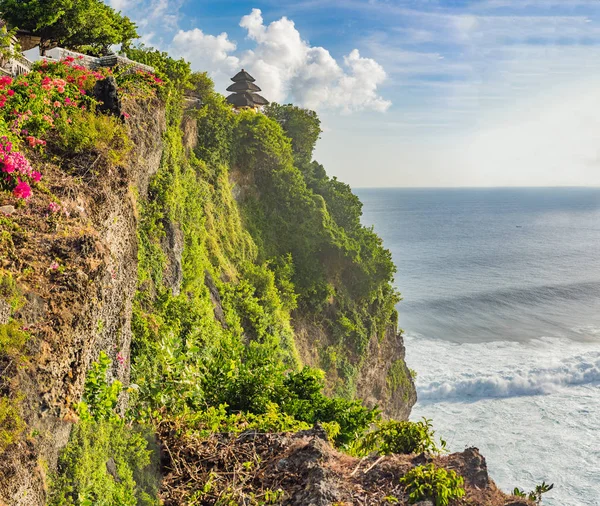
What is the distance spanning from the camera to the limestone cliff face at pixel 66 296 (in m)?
4.93

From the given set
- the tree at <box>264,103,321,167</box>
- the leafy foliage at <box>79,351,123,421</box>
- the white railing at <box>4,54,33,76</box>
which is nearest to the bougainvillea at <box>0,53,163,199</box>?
the leafy foliage at <box>79,351,123,421</box>

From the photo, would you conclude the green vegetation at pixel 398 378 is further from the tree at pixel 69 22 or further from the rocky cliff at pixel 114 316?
the tree at pixel 69 22

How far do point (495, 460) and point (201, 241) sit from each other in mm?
23930

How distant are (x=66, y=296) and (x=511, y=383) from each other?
41978 mm

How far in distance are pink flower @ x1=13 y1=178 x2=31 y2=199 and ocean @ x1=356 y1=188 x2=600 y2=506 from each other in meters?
30.1

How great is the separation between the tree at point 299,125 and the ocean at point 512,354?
74.3 ft

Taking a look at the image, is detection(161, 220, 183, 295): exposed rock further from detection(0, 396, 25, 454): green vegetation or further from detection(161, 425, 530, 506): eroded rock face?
detection(0, 396, 25, 454): green vegetation

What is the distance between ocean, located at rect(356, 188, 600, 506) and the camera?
3094 centimetres

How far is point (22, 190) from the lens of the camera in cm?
716

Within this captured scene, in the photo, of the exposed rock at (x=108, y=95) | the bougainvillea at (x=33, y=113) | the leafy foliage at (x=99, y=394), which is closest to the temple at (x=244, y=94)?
the bougainvillea at (x=33, y=113)

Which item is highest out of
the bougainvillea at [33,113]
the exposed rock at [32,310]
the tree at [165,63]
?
the tree at [165,63]

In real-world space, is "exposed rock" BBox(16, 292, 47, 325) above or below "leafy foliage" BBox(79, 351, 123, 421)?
above

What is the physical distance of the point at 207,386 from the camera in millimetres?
10422

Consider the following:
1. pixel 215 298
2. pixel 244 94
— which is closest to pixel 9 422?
pixel 215 298
